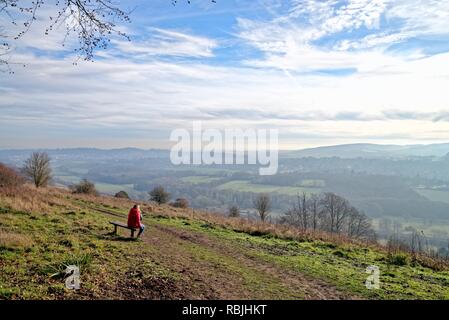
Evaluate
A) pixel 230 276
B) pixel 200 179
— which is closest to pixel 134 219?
pixel 230 276

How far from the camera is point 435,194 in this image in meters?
152

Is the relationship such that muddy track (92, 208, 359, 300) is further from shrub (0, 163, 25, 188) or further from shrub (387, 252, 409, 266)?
shrub (0, 163, 25, 188)

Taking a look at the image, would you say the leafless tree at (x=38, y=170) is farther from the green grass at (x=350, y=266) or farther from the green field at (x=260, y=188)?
the green field at (x=260, y=188)

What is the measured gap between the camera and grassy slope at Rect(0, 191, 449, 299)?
8.52m

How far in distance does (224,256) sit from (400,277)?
6.38 m

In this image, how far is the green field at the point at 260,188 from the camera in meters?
148

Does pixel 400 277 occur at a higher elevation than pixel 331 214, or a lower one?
higher

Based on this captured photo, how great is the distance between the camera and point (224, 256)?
14.3m

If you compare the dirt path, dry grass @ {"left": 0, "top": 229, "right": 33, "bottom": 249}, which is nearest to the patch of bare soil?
the dirt path

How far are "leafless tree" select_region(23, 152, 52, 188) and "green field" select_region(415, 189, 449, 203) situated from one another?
13672 cm

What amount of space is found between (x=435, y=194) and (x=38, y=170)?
15140 cm
